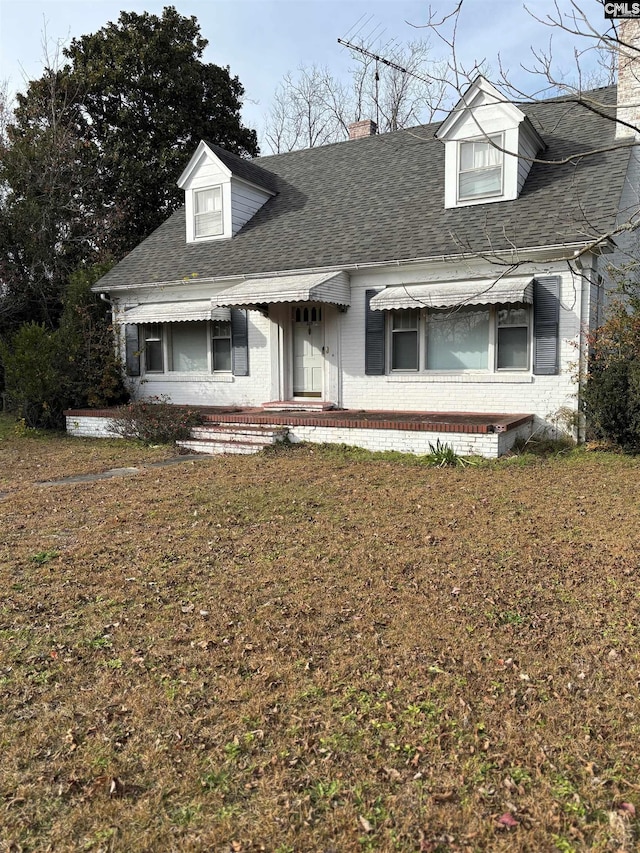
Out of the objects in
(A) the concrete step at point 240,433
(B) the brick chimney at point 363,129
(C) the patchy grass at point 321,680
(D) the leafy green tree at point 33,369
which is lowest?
(C) the patchy grass at point 321,680

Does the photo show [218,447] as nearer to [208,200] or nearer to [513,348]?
[513,348]

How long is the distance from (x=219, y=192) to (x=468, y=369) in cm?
813

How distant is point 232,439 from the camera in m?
11.3

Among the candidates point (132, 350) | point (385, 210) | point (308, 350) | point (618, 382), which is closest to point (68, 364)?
point (132, 350)

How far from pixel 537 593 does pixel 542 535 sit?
4.77 ft

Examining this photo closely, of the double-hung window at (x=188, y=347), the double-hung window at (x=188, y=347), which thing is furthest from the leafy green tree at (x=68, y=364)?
the double-hung window at (x=188, y=347)

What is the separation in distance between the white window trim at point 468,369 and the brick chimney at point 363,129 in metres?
8.61

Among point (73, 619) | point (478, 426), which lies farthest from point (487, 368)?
point (73, 619)

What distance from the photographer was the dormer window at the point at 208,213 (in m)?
15.1

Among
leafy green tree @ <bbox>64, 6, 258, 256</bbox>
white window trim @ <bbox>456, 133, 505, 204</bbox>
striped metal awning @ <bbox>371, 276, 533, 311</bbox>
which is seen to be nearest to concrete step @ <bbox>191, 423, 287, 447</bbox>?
striped metal awning @ <bbox>371, 276, 533, 311</bbox>

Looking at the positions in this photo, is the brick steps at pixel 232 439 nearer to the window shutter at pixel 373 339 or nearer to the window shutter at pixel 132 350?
the window shutter at pixel 373 339

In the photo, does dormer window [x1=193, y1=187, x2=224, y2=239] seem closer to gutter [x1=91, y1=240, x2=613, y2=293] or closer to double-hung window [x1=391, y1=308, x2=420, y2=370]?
gutter [x1=91, y1=240, x2=613, y2=293]

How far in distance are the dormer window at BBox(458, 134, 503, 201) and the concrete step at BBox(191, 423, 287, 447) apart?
618 cm

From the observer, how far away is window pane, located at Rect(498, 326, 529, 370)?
433 inches
